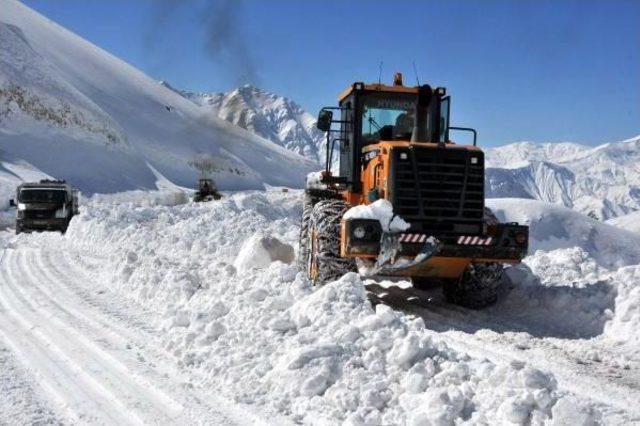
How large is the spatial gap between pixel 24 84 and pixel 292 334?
6260cm

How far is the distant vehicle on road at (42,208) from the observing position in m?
22.7

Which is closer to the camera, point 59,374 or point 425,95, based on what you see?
point 59,374

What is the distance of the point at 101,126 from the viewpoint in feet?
210

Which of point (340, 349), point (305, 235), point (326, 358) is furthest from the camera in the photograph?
point (305, 235)

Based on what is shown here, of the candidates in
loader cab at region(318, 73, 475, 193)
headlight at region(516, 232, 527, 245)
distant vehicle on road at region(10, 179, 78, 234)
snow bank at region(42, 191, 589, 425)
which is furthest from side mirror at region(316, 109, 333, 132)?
distant vehicle on road at region(10, 179, 78, 234)

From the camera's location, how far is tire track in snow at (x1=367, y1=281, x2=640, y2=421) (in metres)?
5.04

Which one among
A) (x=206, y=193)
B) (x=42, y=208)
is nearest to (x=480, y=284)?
(x=42, y=208)

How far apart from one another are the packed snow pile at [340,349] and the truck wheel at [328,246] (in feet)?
1.78

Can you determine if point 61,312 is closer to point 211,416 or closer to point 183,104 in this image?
point 211,416

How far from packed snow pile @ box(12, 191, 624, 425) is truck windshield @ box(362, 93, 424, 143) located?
8.62 ft

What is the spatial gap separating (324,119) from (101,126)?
194 ft

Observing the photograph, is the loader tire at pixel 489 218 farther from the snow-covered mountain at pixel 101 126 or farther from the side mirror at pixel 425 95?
the snow-covered mountain at pixel 101 126

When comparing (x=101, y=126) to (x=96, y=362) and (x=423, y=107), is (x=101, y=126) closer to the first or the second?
(x=423, y=107)

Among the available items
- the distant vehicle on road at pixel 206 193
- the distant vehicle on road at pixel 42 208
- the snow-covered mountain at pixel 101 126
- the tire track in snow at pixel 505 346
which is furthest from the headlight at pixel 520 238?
the snow-covered mountain at pixel 101 126
